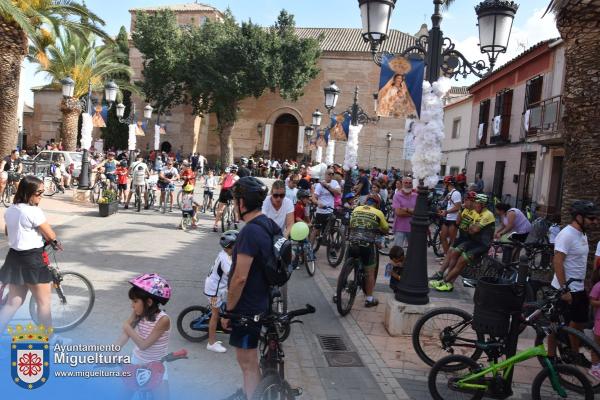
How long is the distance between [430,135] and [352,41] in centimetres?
3919

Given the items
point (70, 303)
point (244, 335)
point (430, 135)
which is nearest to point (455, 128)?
point (430, 135)

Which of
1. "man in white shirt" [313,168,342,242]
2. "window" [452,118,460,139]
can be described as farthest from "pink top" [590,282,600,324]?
"window" [452,118,460,139]

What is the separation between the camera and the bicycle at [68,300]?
17.4 ft

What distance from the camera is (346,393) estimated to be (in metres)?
4.52

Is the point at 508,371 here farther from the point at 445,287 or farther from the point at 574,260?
the point at 445,287

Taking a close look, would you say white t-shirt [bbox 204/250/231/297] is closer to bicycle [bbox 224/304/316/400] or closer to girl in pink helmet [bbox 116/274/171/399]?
bicycle [bbox 224/304/316/400]

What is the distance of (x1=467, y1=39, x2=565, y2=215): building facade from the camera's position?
59.6 ft

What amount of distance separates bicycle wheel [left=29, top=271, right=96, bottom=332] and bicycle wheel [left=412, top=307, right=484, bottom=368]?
357cm

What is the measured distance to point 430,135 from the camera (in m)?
6.70

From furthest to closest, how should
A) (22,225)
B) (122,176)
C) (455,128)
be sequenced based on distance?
1. (455,128)
2. (122,176)
3. (22,225)

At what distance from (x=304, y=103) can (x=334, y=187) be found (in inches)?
1280

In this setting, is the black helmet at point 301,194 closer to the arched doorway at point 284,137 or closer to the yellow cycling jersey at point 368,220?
the yellow cycling jersey at point 368,220

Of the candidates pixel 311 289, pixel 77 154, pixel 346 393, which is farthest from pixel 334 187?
pixel 77 154

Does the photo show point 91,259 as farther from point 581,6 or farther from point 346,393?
point 581,6
